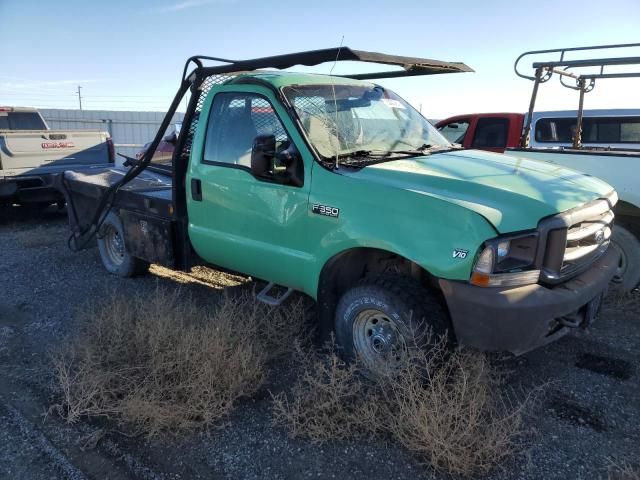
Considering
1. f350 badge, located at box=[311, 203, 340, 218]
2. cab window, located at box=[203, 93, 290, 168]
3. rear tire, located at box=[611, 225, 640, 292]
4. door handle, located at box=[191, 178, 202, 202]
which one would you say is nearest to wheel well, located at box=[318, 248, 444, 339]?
f350 badge, located at box=[311, 203, 340, 218]

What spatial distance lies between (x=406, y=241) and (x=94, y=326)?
266 centimetres

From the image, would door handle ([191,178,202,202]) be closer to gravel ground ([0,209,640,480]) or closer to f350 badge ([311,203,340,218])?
f350 badge ([311,203,340,218])

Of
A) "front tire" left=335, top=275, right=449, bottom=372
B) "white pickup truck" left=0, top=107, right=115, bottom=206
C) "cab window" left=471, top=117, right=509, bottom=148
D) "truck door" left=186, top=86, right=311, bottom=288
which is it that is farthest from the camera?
"cab window" left=471, top=117, right=509, bottom=148

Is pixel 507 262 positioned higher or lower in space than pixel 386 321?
higher

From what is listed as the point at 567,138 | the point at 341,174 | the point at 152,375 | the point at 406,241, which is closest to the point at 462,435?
the point at 406,241

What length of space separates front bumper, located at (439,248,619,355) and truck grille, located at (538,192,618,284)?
0.44 feet

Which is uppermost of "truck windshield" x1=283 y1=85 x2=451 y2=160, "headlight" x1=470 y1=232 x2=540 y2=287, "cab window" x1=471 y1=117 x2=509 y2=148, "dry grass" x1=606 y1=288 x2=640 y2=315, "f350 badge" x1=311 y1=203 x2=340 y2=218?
"truck windshield" x1=283 y1=85 x2=451 y2=160

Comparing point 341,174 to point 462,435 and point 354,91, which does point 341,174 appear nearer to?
point 354,91

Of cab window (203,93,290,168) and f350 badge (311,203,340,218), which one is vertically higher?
cab window (203,93,290,168)

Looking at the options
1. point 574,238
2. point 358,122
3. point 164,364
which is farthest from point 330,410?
point 358,122

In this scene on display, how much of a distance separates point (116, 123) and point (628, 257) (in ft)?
68.5

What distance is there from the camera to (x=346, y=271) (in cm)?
388

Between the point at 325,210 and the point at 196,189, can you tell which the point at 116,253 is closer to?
the point at 196,189

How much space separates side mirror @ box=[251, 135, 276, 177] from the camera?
375 cm
